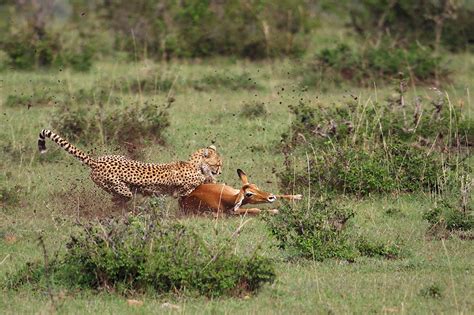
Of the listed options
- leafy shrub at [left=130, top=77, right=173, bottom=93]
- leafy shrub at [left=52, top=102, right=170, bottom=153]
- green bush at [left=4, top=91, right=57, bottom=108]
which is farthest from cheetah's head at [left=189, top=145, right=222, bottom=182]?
leafy shrub at [left=130, top=77, right=173, bottom=93]

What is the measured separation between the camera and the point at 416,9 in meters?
20.2

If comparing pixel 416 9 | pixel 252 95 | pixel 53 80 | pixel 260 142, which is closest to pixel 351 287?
pixel 260 142

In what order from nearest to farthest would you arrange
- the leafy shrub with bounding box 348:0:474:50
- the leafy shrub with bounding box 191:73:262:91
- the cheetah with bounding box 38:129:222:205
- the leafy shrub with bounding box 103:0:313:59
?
the cheetah with bounding box 38:129:222:205 → the leafy shrub with bounding box 191:73:262:91 → the leafy shrub with bounding box 103:0:313:59 → the leafy shrub with bounding box 348:0:474:50

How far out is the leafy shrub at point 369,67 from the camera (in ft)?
53.1

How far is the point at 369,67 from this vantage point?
54.3 feet

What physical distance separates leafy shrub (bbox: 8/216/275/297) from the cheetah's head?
2667mm

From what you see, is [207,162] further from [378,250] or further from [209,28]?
[209,28]

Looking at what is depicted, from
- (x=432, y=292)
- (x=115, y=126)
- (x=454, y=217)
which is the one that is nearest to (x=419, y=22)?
(x=115, y=126)

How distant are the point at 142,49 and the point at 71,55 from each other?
139 cm

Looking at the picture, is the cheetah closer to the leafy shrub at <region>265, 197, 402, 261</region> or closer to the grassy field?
the grassy field

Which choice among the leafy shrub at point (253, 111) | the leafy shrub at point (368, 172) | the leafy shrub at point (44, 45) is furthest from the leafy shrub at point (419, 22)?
the leafy shrub at point (368, 172)

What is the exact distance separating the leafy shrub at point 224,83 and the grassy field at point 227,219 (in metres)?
0.05

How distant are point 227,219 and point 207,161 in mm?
738

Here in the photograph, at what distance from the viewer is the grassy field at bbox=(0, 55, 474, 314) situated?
7.25 m
